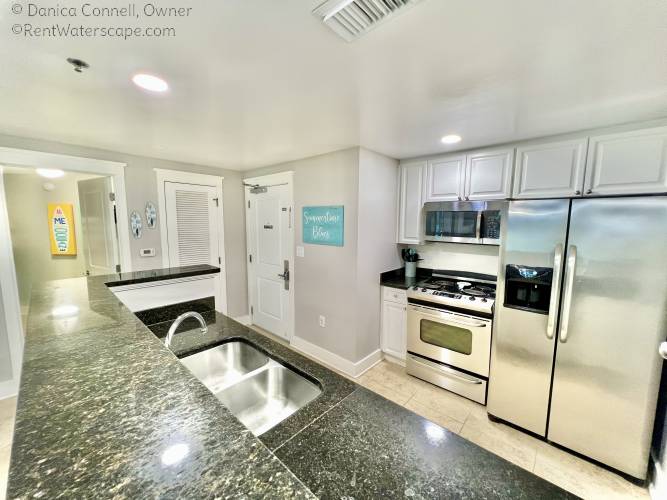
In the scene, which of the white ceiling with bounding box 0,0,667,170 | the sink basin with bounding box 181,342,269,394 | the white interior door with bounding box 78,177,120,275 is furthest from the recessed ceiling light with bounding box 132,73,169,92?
the white interior door with bounding box 78,177,120,275

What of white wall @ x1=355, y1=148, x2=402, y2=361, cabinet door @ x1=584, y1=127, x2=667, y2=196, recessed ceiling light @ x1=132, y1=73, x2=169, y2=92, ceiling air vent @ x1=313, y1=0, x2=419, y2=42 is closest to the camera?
ceiling air vent @ x1=313, y1=0, x2=419, y2=42

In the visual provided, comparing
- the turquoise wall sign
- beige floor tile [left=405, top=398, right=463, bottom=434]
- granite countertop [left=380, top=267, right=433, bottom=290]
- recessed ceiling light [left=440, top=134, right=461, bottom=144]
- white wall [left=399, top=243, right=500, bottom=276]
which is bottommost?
beige floor tile [left=405, top=398, right=463, bottom=434]

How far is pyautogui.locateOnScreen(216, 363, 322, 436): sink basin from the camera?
4.01ft

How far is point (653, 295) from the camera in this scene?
159 centimetres

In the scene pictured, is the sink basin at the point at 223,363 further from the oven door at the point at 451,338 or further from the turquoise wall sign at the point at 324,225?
the oven door at the point at 451,338

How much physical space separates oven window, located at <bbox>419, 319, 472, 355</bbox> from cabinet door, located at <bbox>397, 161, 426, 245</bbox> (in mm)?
895

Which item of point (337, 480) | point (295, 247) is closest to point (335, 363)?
point (295, 247)

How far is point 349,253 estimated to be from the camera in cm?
266

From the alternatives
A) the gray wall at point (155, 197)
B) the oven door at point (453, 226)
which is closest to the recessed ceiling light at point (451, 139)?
the oven door at point (453, 226)

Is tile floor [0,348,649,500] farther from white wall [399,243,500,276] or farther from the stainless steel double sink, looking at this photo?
the stainless steel double sink

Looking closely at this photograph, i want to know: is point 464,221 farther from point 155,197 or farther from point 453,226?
point 155,197

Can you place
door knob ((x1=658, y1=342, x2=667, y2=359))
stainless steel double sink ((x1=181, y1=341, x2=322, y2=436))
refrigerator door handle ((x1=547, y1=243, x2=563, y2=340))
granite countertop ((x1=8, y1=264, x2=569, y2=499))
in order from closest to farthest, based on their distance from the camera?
granite countertop ((x1=8, y1=264, x2=569, y2=499)), stainless steel double sink ((x1=181, y1=341, x2=322, y2=436)), door knob ((x1=658, y1=342, x2=667, y2=359)), refrigerator door handle ((x1=547, y1=243, x2=563, y2=340))

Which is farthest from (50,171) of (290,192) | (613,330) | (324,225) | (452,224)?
(613,330)

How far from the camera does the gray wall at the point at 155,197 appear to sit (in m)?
2.53
